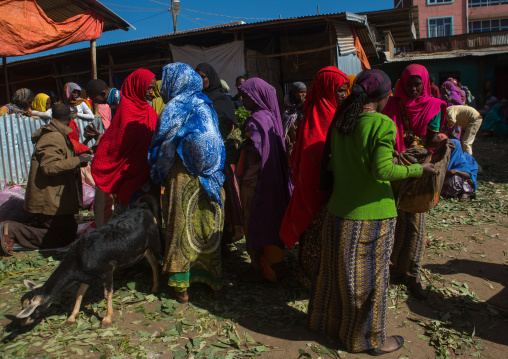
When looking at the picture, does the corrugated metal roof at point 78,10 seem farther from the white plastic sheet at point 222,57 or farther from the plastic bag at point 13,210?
the plastic bag at point 13,210

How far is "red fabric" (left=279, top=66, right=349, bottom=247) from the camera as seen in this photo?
312cm

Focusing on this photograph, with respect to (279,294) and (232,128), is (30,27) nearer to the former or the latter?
(232,128)

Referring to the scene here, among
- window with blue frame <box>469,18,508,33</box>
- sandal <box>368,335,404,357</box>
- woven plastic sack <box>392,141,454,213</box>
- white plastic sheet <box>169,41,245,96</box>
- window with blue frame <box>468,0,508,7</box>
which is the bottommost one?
sandal <box>368,335,404,357</box>

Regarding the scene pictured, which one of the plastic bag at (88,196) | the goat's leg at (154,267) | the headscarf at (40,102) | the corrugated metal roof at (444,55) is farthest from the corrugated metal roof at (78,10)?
the corrugated metal roof at (444,55)

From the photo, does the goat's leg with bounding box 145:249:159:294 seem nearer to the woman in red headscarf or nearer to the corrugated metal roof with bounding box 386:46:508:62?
the woman in red headscarf

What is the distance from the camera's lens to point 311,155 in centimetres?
315

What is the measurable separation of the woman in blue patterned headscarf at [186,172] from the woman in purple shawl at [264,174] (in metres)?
0.37

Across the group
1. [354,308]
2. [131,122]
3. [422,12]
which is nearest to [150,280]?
[131,122]

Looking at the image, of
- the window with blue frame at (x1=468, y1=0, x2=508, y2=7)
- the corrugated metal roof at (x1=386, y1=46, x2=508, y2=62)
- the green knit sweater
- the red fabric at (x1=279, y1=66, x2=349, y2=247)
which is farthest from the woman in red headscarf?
the window with blue frame at (x1=468, y1=0, x2=508, y2=7)

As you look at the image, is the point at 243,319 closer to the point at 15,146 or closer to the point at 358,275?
the point at 358,275

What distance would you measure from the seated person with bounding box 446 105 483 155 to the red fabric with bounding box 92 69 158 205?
7.05m

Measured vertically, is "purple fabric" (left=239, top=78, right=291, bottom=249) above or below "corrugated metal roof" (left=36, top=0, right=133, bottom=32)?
below

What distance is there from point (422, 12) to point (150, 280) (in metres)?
38.1

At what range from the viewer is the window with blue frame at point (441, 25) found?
33.8m
